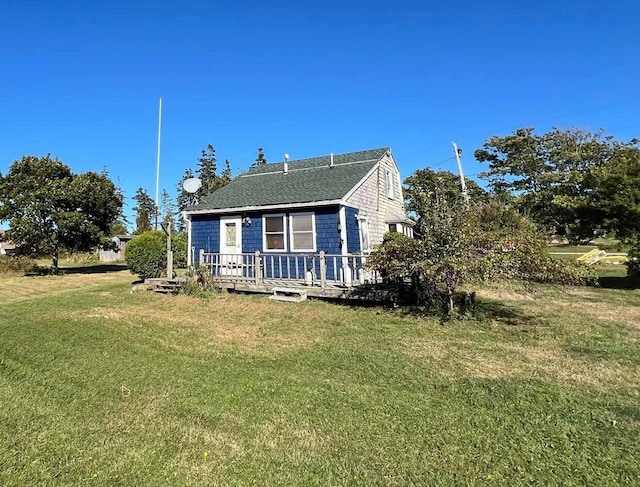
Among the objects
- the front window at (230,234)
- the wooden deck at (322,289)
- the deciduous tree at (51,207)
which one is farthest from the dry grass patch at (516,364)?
the deciduous tree at (51,207)

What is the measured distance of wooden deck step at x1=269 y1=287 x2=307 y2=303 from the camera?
1012cm

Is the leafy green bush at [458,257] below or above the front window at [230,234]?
below

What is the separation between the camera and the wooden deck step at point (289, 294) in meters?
10.1

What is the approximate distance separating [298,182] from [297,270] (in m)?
4.74

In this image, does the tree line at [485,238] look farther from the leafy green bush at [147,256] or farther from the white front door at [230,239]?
the leafy green bush at [147,256]

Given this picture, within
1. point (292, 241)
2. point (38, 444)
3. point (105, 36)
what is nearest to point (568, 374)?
point (38, 444)

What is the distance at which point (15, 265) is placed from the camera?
21.1 meters

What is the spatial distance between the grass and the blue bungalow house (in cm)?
467

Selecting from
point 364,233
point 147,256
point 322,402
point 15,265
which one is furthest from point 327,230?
point 15,265

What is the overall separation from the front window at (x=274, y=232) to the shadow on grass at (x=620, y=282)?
1084 centimetres

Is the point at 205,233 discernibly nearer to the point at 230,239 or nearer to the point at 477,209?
the point at 230,239

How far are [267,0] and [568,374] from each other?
1559 centimetres

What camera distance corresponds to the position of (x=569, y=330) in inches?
265

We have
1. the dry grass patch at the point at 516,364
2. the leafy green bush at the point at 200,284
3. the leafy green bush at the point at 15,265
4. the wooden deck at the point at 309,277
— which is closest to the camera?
the dry grass patch at the point at 516,364
